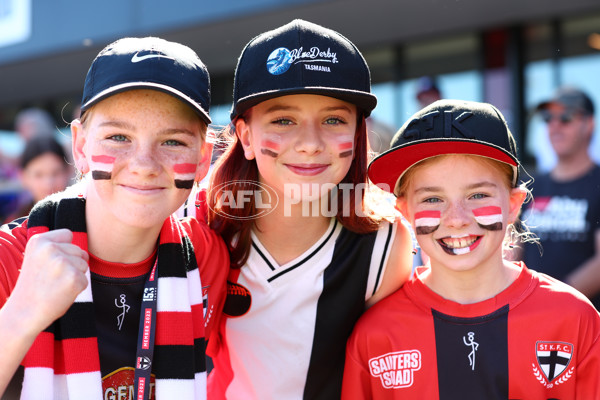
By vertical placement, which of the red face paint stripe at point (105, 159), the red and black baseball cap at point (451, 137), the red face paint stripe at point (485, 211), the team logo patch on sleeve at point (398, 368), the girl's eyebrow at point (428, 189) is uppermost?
the red and black baseball cap at point (451, 137)

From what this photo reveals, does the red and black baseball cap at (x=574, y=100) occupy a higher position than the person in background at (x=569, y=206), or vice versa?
the red and black baseball cap at (x=574, y=100)

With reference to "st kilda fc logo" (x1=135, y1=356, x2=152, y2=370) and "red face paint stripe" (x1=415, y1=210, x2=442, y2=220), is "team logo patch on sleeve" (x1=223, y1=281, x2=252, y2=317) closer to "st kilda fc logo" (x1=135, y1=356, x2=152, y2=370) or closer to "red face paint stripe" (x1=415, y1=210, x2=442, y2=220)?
"st kilda fc logo" (x1=135, y1=356, x2=152, y2=370)

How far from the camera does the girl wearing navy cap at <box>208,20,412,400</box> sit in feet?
7.95

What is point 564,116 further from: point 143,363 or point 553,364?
point 143,363

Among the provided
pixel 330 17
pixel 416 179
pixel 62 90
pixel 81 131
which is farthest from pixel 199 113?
pixel 62 90

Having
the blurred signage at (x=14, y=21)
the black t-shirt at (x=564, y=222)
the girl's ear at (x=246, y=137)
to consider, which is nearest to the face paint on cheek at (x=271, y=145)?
the girl's ear at (x=246, y=137)

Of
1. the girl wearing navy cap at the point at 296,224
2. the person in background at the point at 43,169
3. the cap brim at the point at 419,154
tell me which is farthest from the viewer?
the person in background at the point at 43,169

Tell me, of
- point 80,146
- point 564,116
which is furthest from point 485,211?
point 564,116

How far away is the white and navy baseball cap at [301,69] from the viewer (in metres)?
2.35

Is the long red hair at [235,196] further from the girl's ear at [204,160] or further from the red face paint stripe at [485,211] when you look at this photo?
the red face paint stripe at [485,211]

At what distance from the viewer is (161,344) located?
2182mm

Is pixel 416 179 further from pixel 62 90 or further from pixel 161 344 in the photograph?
pixel 62 90

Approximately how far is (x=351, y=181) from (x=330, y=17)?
365cm

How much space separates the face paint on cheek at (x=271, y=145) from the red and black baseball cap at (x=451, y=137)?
0.38 metres
